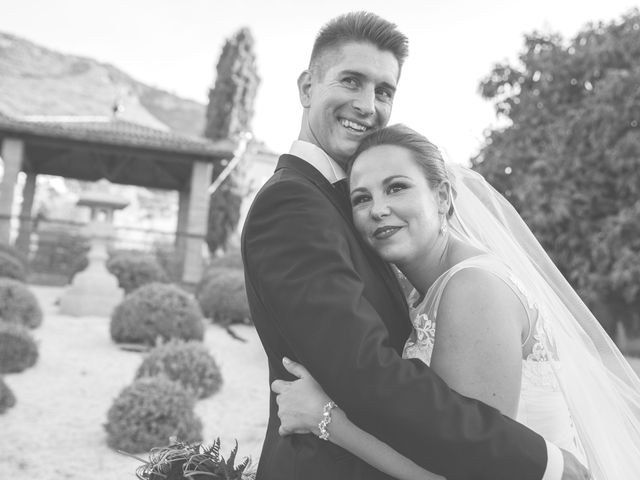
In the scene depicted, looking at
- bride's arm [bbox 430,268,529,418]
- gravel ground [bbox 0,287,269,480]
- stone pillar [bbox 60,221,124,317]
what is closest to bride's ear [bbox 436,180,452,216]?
bride's arm [bbox 430,268,529,418]

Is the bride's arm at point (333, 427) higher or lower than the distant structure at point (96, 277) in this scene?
higher

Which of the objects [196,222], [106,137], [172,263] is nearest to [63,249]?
[172,263]

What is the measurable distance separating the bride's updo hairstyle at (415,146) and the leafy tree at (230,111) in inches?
882

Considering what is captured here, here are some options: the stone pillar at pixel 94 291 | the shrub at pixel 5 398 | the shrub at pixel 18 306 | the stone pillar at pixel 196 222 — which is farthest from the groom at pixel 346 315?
the stone pillar at pixel 196 222

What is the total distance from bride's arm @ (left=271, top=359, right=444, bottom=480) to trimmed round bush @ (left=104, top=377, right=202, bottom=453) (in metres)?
4.68

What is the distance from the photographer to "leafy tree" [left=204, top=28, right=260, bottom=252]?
2423cm

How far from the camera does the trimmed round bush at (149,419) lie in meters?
6.11

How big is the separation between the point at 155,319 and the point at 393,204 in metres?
8.76

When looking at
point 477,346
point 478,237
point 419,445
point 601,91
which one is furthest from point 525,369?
point 601,91

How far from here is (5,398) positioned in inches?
273

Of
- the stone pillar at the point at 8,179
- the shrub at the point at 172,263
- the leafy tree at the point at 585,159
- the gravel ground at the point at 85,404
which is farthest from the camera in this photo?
the shrub at the point at 172,263

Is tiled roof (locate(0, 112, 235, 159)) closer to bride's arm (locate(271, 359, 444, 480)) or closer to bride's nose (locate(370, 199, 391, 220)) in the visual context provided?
bride's nose (locate(370, 199, 391, 220))

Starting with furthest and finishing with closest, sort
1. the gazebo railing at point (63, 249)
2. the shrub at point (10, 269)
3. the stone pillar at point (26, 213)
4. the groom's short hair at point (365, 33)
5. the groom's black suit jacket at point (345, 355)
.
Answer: the stone pillar at point (26, 213), the gazebo railing at point (63, 249), the shrub at point (10, 269), the groom's short hair at point (365, 33), the groom's black suit jacket at point (345, 355)

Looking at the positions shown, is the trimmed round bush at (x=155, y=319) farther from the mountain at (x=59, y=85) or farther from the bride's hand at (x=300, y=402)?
the mountain at (x=59, y=85)
